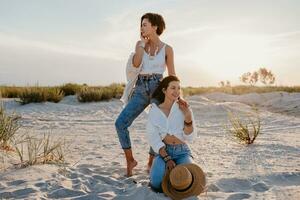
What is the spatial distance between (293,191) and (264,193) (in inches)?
11.1

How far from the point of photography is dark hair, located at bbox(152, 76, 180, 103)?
4.95 metres

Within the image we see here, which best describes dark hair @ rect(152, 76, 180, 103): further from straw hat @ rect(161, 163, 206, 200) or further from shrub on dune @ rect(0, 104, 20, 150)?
shrub on dune @ rect(0, 104, 20, 150)

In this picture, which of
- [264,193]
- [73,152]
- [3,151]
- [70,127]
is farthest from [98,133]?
[264,193]

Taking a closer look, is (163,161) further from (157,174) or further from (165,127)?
(165,127)

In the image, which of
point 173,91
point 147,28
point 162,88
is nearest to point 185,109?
point 173,91

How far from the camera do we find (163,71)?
17.5 ft

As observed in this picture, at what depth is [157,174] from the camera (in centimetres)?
468

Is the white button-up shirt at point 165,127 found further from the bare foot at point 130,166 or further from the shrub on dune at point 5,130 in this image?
the shrub on dune at point 5,130

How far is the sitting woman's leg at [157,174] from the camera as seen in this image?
15.3 feet

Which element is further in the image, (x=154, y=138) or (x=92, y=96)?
(x=92, y=96)

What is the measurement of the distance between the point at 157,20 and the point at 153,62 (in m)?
0.44

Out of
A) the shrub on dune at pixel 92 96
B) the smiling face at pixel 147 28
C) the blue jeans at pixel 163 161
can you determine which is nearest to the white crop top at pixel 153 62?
the smiling face at pixel 147 28

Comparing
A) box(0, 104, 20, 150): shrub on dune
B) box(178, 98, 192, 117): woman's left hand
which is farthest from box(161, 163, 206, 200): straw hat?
box(0, 104, 20, 150): shrub on dune

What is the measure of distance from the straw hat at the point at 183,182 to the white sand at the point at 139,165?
0.35ft
